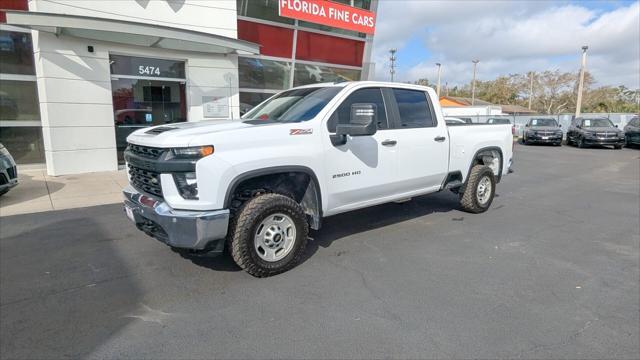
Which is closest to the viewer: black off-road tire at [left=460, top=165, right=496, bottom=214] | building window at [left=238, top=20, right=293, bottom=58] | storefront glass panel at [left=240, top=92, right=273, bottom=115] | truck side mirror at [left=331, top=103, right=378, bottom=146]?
truck side mirror at [left=331, top=103, right=378, bottom=146]

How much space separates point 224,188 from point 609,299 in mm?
3675

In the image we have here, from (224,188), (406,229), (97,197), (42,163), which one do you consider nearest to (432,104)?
(406,229)

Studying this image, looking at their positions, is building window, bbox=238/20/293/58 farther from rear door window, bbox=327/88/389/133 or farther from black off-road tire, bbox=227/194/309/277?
black off-road tire, bbox=227/194/309/277

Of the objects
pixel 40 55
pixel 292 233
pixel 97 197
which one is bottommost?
pixel 97 197

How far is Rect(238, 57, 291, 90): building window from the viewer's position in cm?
1260

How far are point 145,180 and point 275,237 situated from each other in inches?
55.4

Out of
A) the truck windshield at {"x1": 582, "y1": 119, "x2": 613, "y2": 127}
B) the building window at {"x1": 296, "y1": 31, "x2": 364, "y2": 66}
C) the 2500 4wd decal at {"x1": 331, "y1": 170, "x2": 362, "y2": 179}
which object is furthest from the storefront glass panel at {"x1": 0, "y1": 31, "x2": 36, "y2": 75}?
the truck windshield at {"x1": 582, "y1": 119, "x2": 613, "y2": 127}

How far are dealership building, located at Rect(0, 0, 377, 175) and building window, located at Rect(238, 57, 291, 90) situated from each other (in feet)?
0.11

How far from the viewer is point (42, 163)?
10.2m

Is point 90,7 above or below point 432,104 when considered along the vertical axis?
above

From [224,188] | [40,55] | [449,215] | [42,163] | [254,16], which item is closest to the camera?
[224,188]

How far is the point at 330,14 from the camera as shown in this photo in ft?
44.2

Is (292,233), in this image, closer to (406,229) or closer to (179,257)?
(179,257)

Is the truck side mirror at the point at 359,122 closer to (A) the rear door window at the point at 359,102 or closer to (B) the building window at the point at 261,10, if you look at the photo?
(A) the rear door window at the point at 359,102
